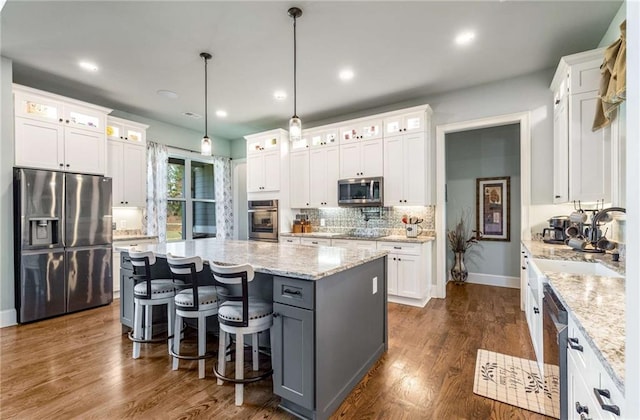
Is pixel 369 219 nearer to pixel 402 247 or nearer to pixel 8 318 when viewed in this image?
pixel 402 247

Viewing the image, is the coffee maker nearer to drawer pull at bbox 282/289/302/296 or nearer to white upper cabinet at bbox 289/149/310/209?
drawer pull at bbox 282/289/302/296

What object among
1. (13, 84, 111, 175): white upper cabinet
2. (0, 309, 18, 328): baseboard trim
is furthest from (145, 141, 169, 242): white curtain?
(0, 309, 18, 328): baseboard trim

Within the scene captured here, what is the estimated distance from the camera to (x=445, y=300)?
4.29m

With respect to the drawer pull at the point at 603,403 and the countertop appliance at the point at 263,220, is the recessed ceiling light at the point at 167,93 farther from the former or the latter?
the drawer pull at the point at 603,403

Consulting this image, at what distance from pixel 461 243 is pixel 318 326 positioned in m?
4.23

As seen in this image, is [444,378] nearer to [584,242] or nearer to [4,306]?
[584,242]

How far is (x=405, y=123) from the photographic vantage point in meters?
4.34

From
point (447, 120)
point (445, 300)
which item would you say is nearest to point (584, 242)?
point (445, 300)

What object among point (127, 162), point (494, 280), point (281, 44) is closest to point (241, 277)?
point (281, 44)

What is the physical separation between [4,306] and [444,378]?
4.71 meters

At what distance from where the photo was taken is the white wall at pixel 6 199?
3.34m

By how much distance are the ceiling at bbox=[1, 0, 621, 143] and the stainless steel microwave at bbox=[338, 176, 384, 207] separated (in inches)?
51.2

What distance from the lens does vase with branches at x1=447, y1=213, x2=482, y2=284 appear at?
5.23 metres

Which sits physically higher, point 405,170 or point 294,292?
point 405,170
